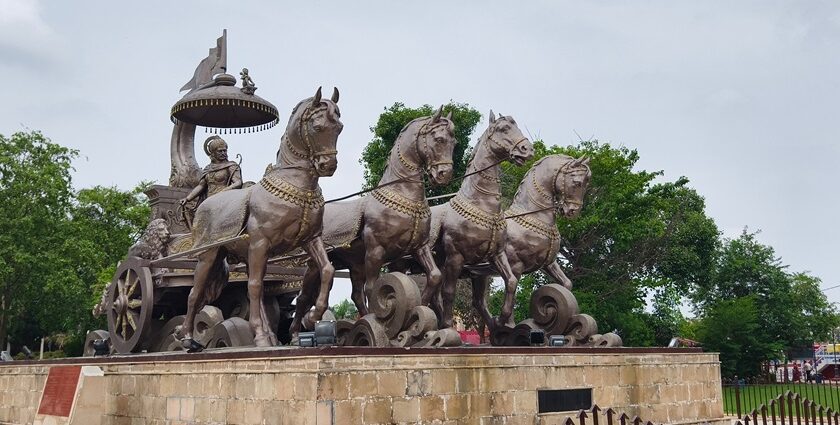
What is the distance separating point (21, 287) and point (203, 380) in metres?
26.0

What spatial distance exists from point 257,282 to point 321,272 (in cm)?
74

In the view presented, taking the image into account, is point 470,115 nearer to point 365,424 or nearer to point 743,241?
point 743,241

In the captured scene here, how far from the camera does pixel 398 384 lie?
26.1ft

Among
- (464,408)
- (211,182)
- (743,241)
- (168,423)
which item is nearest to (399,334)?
(464,408)

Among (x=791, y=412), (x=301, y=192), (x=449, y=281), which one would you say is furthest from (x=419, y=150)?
A: (x=791, y=412)

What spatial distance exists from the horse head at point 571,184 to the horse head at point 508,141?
38.2 inches

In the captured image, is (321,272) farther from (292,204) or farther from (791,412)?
(791,412)

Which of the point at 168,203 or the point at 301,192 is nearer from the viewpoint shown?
the point at 301,192

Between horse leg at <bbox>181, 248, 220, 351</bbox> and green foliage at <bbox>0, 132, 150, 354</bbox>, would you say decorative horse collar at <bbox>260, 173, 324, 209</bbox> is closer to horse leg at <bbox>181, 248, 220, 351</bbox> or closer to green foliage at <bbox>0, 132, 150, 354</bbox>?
horse leg at <bbox>181, 248, 220, 351</bbox>

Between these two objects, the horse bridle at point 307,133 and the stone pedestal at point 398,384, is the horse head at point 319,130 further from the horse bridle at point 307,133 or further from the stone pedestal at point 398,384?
the stone pedestal at point 398,384

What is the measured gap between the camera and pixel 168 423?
9.35 metres

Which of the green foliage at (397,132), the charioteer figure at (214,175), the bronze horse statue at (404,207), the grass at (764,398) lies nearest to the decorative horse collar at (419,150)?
the bronze horse statue at (404,207)

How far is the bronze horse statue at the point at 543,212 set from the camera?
11797mm

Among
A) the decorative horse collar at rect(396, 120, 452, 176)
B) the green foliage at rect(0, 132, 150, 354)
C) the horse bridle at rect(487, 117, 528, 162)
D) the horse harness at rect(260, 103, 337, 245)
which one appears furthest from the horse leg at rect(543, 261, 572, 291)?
the green foliage at rect(0, 132, 150, 354)
